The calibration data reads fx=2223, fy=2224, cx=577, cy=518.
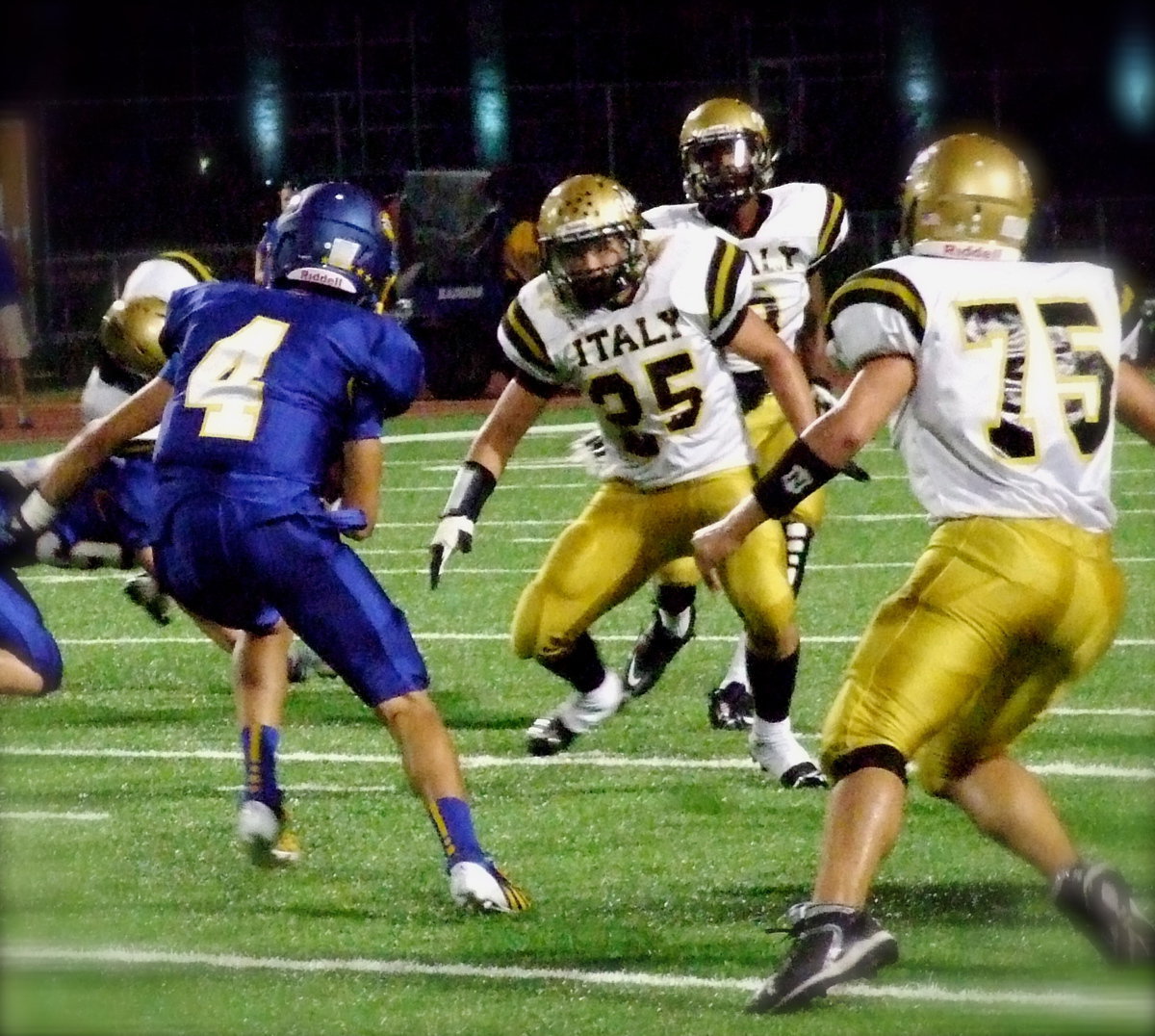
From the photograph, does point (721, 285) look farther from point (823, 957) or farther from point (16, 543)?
point (823, 957)

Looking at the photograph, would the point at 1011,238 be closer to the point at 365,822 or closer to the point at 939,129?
the point at 365,822

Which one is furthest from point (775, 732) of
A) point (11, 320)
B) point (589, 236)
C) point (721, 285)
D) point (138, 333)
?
point (11, 320)

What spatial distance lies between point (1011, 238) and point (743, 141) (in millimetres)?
2294

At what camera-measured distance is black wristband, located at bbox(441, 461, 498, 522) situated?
5074 mm

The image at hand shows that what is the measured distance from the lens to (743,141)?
Result: 598 cm

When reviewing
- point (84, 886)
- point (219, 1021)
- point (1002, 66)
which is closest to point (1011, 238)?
point (219, 1021)

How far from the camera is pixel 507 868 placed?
4.57 metres

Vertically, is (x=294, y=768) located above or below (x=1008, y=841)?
below

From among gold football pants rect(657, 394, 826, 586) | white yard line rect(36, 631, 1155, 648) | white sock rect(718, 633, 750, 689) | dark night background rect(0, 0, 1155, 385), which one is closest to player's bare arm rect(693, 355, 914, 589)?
gold football pants rect(657, 394, 826, 586)

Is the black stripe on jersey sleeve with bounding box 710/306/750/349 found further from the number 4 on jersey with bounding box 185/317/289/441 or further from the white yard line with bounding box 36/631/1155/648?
the white yard line with bounding box 36/631/1155/648

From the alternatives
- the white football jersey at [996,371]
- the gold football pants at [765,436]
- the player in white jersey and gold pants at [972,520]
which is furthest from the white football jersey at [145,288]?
the white football jersey at [996,371]

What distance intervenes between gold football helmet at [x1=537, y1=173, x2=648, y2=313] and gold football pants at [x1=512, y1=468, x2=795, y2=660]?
1.73ft

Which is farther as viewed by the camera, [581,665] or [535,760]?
[535,760]

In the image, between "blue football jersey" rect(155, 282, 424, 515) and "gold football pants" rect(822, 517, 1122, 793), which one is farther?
"blue football jersey" rect(155, 282, 424, 515)
